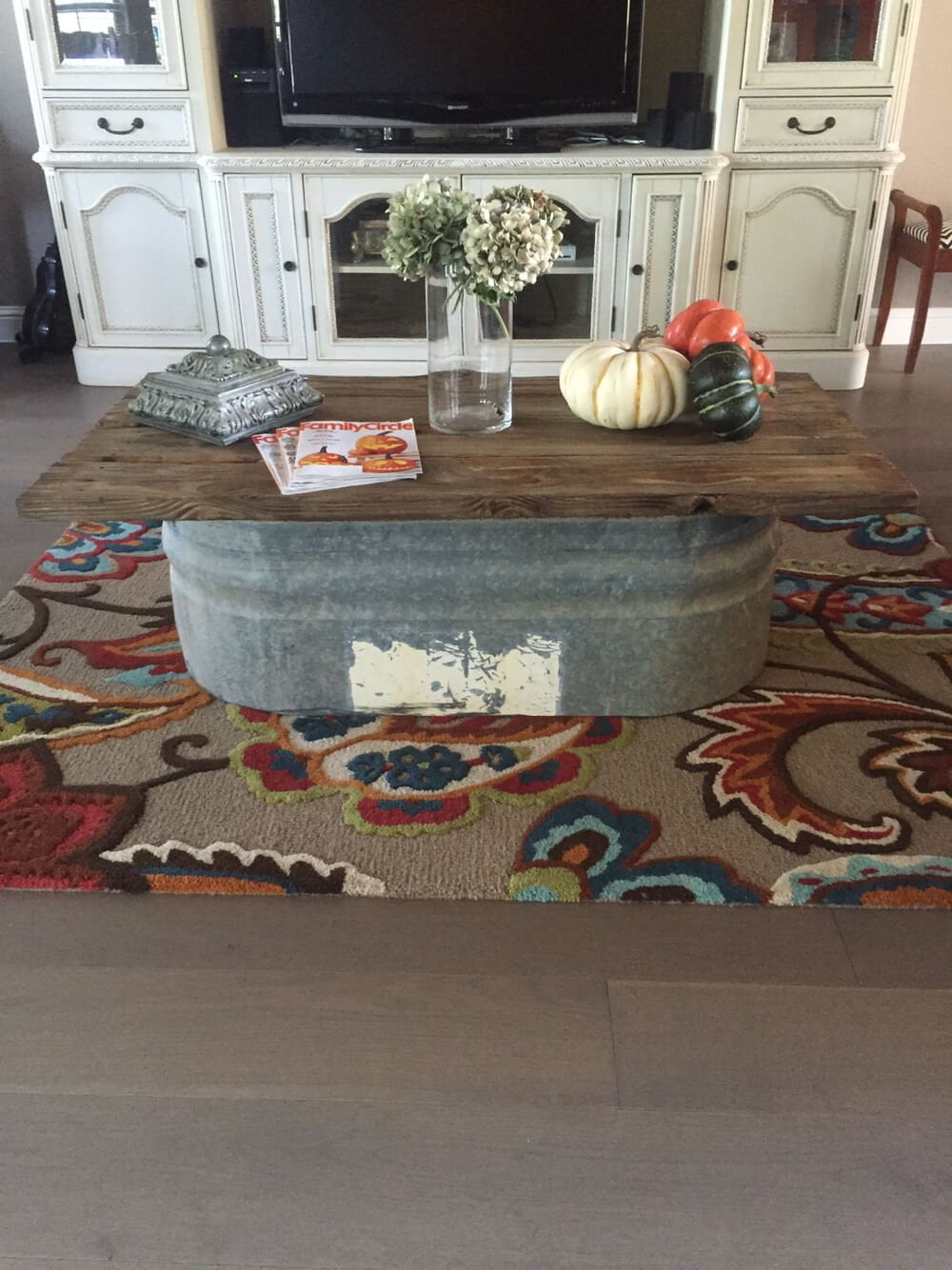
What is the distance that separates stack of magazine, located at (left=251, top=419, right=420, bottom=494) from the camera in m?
Result: 1.43

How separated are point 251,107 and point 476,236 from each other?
Result: 6.91ft

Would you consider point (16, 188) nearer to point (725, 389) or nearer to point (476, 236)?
point (476, 236)

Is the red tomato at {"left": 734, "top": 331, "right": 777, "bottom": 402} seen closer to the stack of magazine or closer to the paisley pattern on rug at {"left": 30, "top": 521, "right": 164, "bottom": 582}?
the stack of magazine

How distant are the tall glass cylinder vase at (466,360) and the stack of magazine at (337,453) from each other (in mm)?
74

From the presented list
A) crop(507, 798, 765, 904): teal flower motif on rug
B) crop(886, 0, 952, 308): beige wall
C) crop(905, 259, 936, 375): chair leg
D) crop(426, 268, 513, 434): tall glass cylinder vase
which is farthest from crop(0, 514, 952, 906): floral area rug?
crop(886, 0, 952, 308): beige wall

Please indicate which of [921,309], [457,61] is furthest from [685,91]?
[921,309]

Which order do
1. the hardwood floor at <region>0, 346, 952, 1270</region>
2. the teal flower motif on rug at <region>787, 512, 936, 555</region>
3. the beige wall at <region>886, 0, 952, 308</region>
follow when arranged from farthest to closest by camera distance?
the beige wall at <region>886, 0, 952, 308</region> → the teal flower motif on rug at <region>787, 512, 936, 555</region> → the hardwood floor at <region>0, 346, 952, 1270</region>

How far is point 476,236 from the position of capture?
1.42 metres

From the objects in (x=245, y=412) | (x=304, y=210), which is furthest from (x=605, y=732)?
(x=304, y=210)

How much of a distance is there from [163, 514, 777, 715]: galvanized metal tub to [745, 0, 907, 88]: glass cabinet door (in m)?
1.96

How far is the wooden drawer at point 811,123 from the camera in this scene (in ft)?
9.63

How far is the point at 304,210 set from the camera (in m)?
3.08

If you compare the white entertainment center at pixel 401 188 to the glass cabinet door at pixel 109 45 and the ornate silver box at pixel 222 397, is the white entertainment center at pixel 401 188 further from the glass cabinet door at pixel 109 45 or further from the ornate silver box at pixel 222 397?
the ornate silver box at pixel 222 397

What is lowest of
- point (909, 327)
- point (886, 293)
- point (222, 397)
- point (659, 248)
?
point (909, 327)
